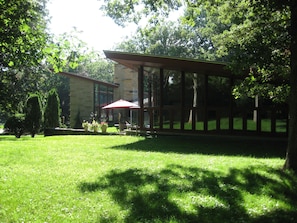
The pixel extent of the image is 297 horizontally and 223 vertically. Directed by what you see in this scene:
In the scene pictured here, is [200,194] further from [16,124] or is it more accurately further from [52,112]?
[52,112]

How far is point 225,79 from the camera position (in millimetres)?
13531

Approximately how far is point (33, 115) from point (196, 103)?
10763 mm

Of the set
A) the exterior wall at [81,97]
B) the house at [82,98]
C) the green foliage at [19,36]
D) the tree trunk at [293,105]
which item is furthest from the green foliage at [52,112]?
the tree trunk at [293,105]

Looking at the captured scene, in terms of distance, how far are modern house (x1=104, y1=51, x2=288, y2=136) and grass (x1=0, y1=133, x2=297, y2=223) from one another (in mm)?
5034

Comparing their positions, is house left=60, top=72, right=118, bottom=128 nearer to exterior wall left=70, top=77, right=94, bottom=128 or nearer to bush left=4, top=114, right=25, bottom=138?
exterior wall left=70, top=77, right=94, bottom=128

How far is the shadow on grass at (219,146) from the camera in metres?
9.48

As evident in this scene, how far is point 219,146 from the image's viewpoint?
36.2ft

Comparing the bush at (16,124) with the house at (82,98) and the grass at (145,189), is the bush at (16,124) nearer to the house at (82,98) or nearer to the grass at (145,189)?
Result: the house at (82,98)

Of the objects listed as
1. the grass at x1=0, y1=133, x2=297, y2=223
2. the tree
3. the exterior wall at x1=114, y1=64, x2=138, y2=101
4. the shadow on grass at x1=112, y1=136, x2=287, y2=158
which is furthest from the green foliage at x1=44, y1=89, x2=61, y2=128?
the exterior wall at x1=114, y1=64, x2=138, y2=101

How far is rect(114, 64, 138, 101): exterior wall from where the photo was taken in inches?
1458

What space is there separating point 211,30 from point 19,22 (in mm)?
26712

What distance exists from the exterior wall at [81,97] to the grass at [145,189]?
2153 cm

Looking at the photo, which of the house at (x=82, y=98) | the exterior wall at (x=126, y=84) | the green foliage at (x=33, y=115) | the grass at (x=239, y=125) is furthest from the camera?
the exterior wall at (x=126, y=84)

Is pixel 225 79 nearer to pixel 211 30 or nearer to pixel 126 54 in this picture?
pixel 126 54
